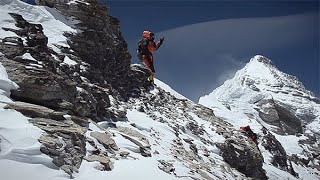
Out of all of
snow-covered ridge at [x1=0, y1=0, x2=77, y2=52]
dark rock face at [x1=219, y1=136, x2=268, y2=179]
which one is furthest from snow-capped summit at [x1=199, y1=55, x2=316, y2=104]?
snow-covered ridge at [x1=0, y1=0, x2=77, y2=52]

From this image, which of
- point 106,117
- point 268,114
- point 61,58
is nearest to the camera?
A: point 106,117

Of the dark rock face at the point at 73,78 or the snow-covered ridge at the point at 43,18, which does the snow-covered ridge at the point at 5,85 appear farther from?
the snow-covered ridge at the point at 43,18

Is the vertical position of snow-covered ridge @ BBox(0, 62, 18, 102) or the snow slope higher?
the snow slope

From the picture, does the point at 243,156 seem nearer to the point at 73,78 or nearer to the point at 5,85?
the point at 73,78

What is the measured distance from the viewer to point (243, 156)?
86.4 ft

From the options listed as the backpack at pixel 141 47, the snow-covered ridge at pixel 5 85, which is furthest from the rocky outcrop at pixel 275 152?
the snow-covered ridge at pixel 5 85

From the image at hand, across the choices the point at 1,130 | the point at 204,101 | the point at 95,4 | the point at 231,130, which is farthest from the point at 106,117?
the point at 204,101

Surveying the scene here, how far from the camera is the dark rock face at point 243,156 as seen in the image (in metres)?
25.7

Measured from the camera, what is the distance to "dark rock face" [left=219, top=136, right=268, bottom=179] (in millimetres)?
25711

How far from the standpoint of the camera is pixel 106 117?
63.5 feet

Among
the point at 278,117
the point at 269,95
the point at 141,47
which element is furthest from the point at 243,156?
the point at 269,95

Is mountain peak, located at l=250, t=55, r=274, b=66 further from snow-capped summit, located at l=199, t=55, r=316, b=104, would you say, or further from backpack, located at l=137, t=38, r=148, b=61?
backpack, located at l=137, t=38, r=148, b=61

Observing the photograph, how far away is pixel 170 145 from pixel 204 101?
27619mm

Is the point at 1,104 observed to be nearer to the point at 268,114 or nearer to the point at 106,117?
the point at 106,117
